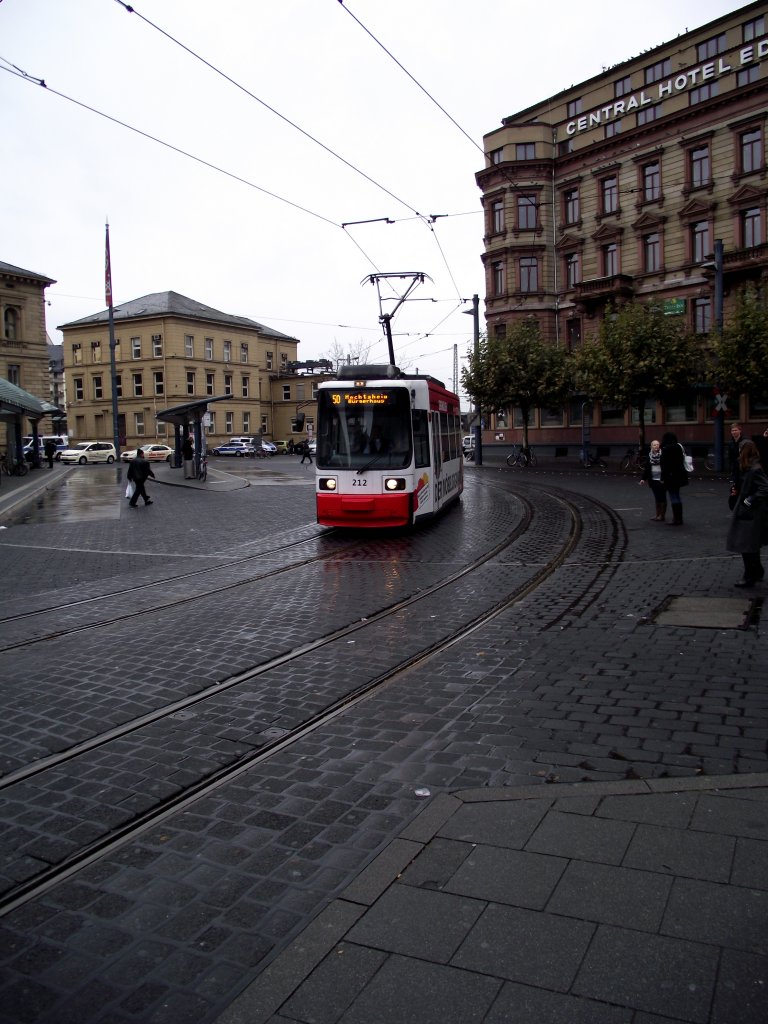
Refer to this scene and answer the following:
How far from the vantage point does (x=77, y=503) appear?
24.9m

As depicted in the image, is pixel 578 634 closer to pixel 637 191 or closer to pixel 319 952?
pixel 319 952

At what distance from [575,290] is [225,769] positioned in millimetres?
45111

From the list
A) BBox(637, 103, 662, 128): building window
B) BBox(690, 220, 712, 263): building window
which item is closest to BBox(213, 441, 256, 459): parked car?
BBox(637, 103, 662, 128): building window

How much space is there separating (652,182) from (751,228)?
661 cm

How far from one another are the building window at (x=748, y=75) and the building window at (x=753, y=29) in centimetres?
255

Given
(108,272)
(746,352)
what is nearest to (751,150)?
(746,352)

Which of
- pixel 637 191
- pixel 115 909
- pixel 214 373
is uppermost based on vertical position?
pixel 637 191

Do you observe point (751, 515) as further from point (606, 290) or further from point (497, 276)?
point (497, 276)

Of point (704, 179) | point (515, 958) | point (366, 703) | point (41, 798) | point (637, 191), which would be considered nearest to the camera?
point (515, 958)

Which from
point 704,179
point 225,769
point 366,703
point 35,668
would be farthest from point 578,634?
point 704,179

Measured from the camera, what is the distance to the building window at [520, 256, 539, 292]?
48.2 metres

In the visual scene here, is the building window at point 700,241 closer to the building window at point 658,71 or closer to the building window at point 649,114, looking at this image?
the building window at point 649,114

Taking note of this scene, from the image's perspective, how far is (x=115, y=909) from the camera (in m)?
3.36

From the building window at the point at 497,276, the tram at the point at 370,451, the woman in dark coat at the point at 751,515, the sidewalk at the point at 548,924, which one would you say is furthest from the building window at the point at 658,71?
the sidewalk at the point at 548,924
